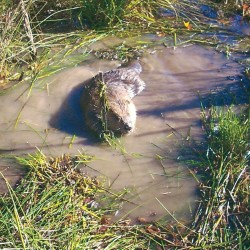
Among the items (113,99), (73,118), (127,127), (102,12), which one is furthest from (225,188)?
(102,12)

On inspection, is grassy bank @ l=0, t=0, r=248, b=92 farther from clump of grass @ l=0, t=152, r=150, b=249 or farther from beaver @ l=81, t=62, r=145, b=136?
clump of grass @ l=0, t=152, r=150, b=249

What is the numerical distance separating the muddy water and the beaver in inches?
3.5

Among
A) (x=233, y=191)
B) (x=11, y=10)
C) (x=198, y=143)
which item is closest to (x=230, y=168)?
(x=233, y=191)

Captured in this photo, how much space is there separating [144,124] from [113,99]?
1.41 feet

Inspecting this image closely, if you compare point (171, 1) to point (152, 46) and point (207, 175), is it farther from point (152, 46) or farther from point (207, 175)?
point (207, 175)

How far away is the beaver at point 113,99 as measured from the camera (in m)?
5.23

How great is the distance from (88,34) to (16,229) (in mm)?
2943

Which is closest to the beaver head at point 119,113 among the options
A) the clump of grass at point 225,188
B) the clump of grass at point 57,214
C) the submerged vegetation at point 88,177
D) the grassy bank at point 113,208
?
the submerged vegetation at point 88,177

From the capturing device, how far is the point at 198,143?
16.5 feet

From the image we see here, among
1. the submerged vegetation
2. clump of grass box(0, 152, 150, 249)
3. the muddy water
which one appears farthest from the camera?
the muddy water

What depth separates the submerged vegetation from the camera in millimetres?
4109

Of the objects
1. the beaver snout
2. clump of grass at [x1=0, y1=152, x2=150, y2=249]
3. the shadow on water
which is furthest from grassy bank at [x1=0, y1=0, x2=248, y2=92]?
clump of grass at [x1=0, y1=152, x2=150, y2=249]

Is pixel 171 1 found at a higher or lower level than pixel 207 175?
higher

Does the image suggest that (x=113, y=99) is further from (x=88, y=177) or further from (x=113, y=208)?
(x=113, y=208)
